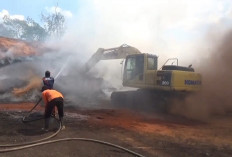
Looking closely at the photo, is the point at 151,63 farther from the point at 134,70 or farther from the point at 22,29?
the point at 22,29

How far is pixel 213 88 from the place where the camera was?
15484mm

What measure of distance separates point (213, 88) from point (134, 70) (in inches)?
165

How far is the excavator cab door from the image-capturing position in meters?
15.6

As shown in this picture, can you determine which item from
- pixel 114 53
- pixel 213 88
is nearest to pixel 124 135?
pixel 213 88

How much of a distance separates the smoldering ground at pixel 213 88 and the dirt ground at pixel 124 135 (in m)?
1.50

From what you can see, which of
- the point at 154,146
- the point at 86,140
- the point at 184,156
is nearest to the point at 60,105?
the point at 86,140

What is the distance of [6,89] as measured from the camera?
55.8ft

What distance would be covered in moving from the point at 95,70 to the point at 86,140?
1419cm

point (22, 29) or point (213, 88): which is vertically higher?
point (22, 29)

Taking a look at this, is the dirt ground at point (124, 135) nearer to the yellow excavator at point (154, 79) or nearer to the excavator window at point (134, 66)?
the yellow excavator at point (154, 79)

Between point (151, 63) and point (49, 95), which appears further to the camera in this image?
point (151, 63)

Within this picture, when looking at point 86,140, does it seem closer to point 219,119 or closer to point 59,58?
point 219,119

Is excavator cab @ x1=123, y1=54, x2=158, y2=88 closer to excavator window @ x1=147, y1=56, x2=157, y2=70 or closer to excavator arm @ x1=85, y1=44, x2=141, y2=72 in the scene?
excavator window @ x1=147, y1=56, x2=157, y2=70

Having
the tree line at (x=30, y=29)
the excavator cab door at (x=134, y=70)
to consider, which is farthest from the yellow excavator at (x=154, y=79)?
the tree line at (x=30, y=29)
